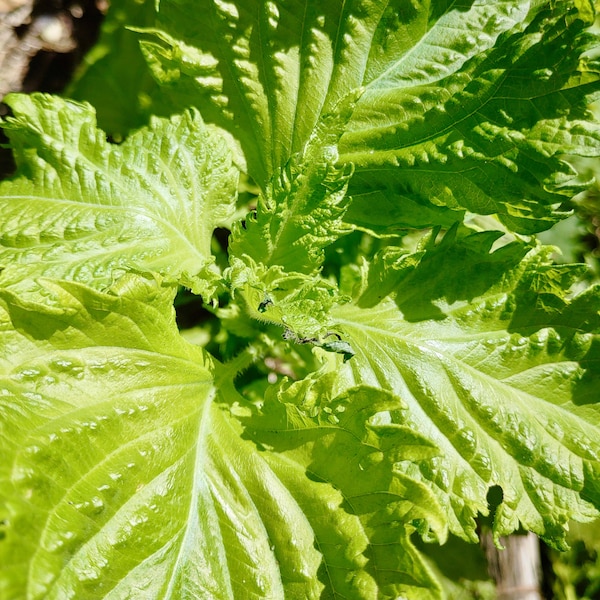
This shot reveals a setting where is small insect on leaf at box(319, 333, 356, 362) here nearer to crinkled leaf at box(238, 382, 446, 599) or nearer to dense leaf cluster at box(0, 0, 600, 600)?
dense leaf cluster at box(0, 0, 600, 600)

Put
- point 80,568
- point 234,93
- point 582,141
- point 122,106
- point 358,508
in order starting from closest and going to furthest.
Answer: point 80,568, point 358,508, point 582,141, point 234,93, point 122,106

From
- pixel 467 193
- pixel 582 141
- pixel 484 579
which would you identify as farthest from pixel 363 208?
pixel 484 579

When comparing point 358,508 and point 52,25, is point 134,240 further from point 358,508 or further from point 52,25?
point 52,25

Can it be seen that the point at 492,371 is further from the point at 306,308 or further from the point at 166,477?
the point at 166,477

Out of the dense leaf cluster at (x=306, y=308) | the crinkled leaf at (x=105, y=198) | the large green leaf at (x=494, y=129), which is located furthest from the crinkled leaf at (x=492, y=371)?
the crinkled leaf at (x=105, y=198)

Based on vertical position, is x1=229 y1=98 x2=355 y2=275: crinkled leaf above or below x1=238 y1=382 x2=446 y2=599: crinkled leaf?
above

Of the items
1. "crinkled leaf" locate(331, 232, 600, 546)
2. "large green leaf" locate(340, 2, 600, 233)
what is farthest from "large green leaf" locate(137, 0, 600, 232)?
"crinkled leaf" locate(331, 232, 600, 546)
